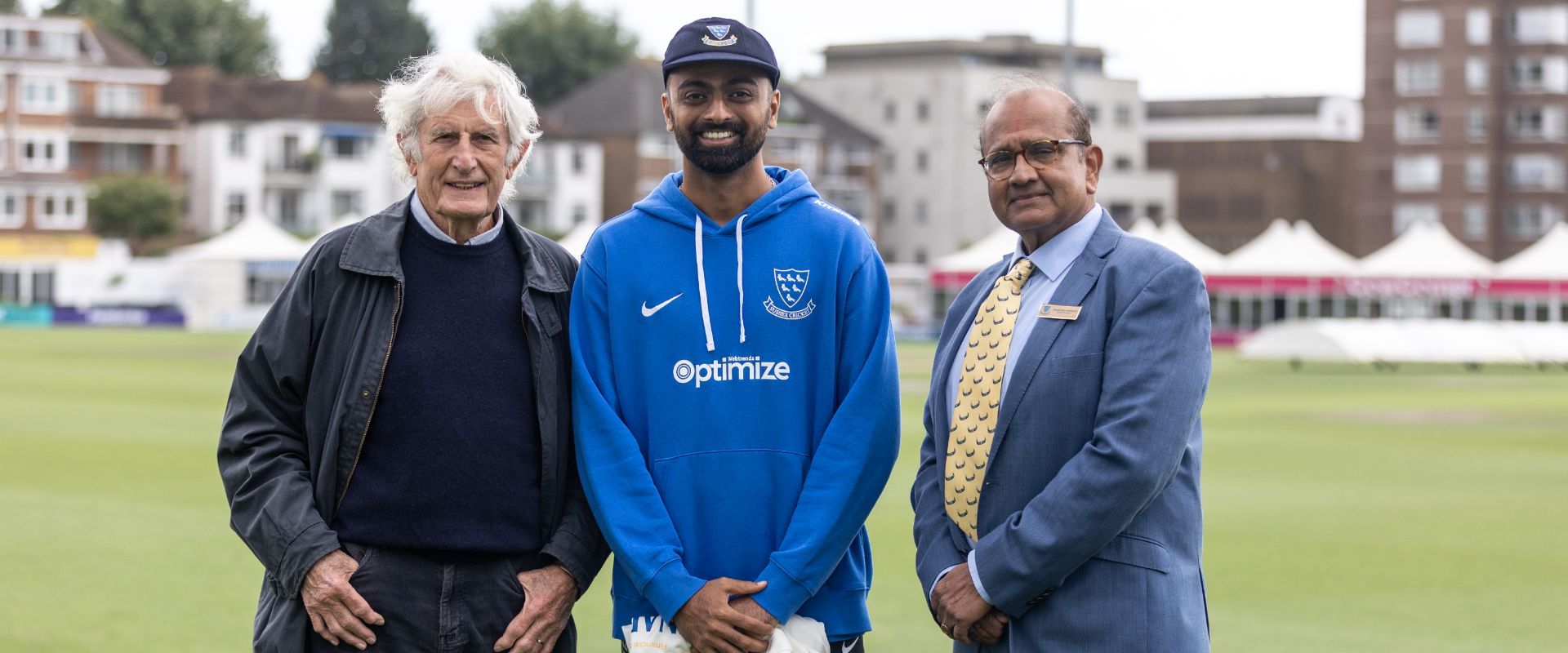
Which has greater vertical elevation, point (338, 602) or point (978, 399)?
point (978, 399)

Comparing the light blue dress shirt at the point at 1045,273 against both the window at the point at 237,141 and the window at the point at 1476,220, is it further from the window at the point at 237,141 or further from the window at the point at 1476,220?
the window at the point at 1476,220

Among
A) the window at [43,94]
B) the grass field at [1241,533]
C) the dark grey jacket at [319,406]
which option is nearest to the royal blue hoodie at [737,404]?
the dark grey jacket at [319,406]

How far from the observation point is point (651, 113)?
3388 inches

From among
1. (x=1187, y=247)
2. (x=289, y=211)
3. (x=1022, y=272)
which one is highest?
(x=289, y=211)

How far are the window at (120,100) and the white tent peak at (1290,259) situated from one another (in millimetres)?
51931

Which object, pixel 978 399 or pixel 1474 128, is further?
pixel 1474 128

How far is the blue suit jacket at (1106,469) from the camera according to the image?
415cm

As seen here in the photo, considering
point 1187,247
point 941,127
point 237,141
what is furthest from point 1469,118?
point 237,141

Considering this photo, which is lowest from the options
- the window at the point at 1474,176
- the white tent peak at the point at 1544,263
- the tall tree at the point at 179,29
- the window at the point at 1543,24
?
the white tent peak at the point at 1544,263

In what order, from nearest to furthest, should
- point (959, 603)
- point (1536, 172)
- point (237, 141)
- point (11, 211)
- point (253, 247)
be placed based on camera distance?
point (959, 603), point (253, 247), point (11, 211), point (237, 141), point (1536, 172)

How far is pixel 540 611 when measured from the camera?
454cm

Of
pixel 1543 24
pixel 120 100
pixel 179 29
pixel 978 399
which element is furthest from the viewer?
pixel 179 29

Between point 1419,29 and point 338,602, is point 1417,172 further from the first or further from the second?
point 338,602

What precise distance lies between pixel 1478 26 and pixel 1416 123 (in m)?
5.59
